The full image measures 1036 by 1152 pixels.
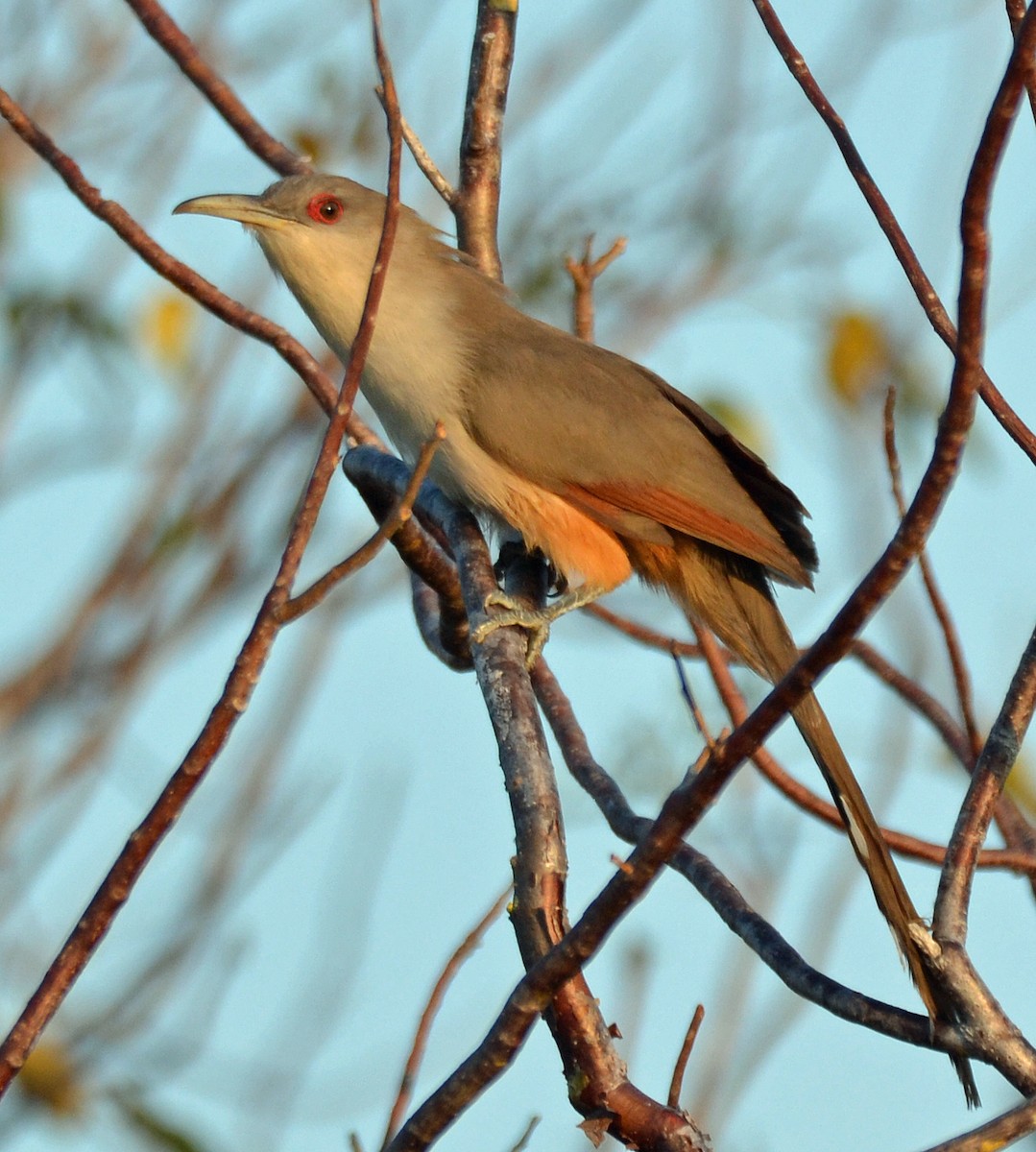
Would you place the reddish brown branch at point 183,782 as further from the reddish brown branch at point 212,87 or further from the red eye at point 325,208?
the red eye at point 325,208

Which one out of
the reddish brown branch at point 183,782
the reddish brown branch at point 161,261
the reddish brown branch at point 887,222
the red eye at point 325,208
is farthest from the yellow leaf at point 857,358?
the reddish brown branch at point 183,782

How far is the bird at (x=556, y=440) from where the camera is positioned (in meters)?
4.15

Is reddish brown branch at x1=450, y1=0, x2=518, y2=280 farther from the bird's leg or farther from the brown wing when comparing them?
the bird's leg

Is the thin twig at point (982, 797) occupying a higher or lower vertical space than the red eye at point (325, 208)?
lower

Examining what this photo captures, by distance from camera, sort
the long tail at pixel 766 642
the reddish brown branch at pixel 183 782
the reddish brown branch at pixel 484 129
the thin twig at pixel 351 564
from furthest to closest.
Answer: the reddish brown branch at pixel 484 129, the long tail at pixel 766 642, the thin twig at pixel 351 564, the reddish brown branch at pixel 183 782

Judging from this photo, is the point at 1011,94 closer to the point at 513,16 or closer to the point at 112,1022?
the point at 513,16

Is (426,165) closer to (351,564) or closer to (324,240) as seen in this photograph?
(324,240)

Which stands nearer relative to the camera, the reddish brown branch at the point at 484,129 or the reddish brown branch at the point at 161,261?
the reddish brown branch at the point at 161,261

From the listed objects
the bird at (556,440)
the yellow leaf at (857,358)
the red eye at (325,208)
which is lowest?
the bird at (556,440)

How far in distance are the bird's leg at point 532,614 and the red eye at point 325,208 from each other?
1.33 metres

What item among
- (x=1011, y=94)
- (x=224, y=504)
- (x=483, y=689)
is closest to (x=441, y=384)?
(x=483, y=689)

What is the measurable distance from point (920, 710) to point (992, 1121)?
2.07 metres

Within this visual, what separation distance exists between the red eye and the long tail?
1321 mm

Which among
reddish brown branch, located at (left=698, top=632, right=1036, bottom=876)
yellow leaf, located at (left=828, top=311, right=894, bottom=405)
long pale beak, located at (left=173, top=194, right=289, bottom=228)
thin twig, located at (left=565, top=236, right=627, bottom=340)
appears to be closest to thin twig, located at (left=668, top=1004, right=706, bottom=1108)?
reddish brown branch, located at (left=698, top=632, right=1036, bottom=876)
